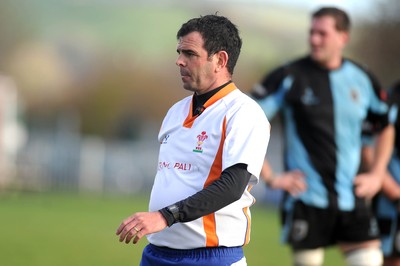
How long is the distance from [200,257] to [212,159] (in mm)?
567

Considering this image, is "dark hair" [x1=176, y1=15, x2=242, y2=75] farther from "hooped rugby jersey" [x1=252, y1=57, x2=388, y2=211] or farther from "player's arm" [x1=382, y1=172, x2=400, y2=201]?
"player's arm" [x1=382, y1=172, x2=400, y2=201]

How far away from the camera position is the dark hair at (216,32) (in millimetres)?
5234

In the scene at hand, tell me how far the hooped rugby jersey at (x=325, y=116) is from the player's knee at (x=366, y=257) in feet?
1.28

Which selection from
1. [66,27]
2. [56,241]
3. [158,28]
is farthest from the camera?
[66,27]

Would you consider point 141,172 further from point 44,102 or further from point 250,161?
point 44,102

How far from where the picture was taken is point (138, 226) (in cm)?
470

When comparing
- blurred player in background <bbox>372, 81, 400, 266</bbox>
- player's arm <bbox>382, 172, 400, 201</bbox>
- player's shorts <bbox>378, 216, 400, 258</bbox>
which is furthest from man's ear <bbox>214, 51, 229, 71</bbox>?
player's shorts <bbox>378, 216, 400, 258</bbox>

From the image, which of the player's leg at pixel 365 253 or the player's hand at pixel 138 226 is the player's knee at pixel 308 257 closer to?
the player's leg at pixel 365 253

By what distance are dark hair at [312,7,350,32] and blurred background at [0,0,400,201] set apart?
2282 millimetres

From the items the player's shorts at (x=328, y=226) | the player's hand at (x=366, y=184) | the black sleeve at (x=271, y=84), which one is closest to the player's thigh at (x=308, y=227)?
the player's shorts at (x=328, y=226)

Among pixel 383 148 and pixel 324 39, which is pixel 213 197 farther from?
pixel 383 148

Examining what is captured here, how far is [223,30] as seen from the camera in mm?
5262

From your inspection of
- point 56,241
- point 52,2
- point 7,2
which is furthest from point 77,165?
point 52,2

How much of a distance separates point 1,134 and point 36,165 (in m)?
3.40
